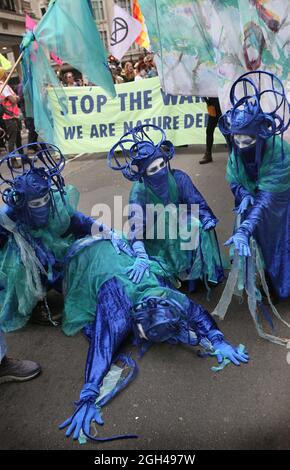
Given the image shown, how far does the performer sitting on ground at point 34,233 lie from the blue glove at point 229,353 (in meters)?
Answer: 0.82

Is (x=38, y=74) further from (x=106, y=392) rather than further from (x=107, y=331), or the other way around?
(x=106, y=392)

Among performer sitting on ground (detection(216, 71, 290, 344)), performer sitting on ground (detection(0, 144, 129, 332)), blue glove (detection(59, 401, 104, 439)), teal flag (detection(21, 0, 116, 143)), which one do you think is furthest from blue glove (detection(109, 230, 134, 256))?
teal flag (detection(21, 0, 116, 143))

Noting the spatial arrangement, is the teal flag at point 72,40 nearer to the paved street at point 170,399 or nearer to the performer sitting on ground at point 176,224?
the performer sitting on ground at point 176,224

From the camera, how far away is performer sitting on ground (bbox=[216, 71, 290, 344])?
2.21m

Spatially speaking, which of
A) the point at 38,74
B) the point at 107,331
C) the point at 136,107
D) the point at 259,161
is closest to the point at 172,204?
the point at 259,161

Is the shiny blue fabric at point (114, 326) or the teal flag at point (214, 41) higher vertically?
the teal flag at point (214, 41)

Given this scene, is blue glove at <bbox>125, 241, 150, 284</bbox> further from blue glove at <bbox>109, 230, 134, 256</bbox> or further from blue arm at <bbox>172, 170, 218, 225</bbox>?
blue arm at <bbox>172, 170, 218, 225</bbox>

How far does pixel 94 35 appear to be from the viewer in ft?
9.91

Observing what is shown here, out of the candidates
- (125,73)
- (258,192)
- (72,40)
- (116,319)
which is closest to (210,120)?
(72,40)

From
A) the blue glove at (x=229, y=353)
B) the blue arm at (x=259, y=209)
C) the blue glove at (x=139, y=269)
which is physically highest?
the blue arm at (x=259, y=209)

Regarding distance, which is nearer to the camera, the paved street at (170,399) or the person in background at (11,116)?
Answer: the paved street at (170,399)

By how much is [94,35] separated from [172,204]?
1423 millimetres

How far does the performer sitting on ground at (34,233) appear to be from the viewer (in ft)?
7.70

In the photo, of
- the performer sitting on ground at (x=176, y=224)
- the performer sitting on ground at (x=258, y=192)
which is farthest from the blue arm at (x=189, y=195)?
the performer sitting on ground at (x=258, y=192)
